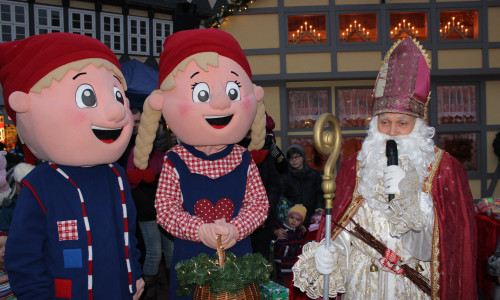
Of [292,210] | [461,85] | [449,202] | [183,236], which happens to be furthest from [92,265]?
[461,85]

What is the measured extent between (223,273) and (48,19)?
945 centimetres

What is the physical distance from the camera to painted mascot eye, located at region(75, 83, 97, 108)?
7.59ft

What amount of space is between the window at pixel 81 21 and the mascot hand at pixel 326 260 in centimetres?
930

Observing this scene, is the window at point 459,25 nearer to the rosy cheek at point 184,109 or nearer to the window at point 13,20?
the rosy cheek at point 184,109

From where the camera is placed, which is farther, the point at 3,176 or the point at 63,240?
the point at 3,176

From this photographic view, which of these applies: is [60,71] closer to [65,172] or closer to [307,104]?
[65,172]

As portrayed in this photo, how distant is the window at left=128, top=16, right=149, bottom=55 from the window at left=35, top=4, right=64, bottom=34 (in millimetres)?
1533

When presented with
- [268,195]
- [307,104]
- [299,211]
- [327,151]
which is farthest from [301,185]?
[307,104]

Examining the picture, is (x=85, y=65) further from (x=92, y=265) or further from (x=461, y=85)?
(x=461, y=85)

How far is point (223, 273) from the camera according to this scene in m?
2.32

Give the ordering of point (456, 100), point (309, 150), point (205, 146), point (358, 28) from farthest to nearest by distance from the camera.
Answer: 1. point (309, 150)
2. point (456, 100)
3. point (358, 28)
4. point (205, 146)

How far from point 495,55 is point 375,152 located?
757cm

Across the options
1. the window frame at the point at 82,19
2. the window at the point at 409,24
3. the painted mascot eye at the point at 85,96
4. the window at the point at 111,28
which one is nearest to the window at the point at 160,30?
the window at the point at 111,28

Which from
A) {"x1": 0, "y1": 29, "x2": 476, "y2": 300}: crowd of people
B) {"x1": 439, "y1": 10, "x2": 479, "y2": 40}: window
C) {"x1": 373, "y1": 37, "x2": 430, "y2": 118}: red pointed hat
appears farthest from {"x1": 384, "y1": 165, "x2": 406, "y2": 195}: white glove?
{"x1": 439, "y1": 10, "x2": 479, "y2": 40}: window
